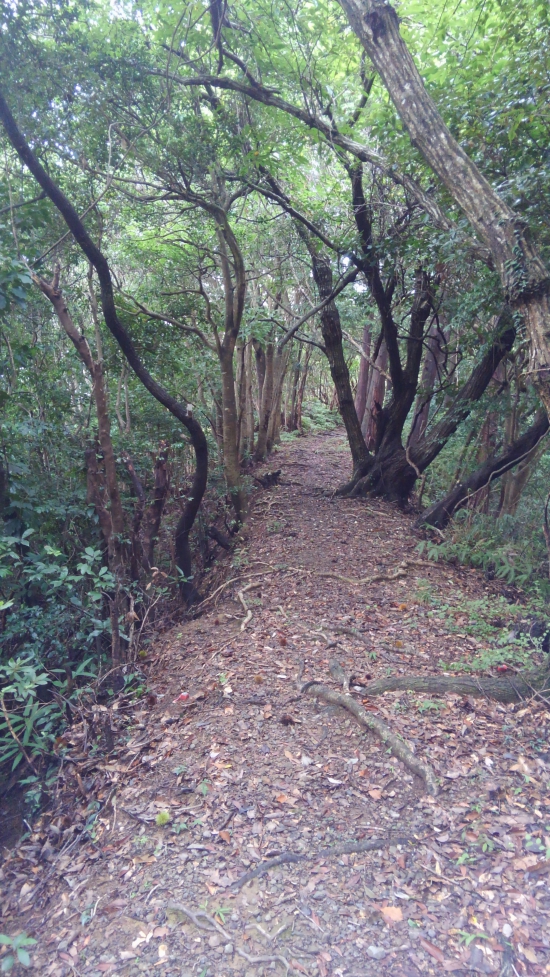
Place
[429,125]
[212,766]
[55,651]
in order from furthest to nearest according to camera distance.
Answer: [55,651], [429,125], [212,766]

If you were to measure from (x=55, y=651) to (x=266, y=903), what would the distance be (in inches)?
120

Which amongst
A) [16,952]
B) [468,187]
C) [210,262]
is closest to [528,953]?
[16,952]

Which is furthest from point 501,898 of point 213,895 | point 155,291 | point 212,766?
point 155,291

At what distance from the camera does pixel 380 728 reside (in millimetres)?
3564

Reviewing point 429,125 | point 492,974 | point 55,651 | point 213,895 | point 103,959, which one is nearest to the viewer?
point 492,974

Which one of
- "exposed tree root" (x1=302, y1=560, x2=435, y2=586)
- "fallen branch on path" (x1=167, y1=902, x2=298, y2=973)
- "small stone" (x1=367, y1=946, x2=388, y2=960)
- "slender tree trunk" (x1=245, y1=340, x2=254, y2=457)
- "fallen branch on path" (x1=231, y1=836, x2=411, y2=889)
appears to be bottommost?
"fallen branch on path" (x1=167, y1=902, x2=298, y2=973)

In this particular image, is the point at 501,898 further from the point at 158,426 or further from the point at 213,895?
the point at 158,426

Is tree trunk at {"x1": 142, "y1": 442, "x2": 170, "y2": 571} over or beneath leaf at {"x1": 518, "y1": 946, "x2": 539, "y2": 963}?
over

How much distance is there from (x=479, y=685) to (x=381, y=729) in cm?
87

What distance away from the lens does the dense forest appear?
174 inches

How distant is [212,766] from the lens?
3473 mm

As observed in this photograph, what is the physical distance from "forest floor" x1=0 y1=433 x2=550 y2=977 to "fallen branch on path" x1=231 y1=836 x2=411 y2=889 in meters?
0.01

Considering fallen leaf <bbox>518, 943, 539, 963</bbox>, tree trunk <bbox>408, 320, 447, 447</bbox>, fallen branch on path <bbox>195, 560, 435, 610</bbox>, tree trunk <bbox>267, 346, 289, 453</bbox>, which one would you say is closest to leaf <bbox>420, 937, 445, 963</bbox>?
fallen leaf <bbox>518, 943, 539, 963</bbox>

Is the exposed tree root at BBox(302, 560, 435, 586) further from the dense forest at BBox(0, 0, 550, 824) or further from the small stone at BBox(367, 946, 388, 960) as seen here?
the small stone at BBox(367, 946, 388, 960)
